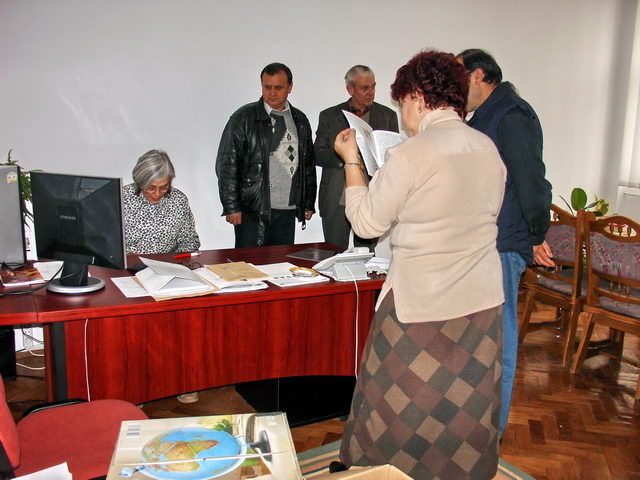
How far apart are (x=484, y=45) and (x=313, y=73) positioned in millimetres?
1670

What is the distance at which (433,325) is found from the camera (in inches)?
59.7

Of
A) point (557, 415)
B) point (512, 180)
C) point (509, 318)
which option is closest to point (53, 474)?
point (509, 318)

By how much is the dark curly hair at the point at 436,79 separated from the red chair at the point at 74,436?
3.83 feet

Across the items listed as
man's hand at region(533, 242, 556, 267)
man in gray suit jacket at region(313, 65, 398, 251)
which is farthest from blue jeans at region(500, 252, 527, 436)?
man in gray suit jacket at region(313, 65, 398, 251)

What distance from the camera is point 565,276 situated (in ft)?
11.8

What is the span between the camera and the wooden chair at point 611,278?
2.99 metres

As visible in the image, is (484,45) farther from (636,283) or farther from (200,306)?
(200,306)

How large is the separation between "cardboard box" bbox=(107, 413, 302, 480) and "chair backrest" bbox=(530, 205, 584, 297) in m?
2.75

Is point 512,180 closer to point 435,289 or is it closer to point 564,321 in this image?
point 435,289

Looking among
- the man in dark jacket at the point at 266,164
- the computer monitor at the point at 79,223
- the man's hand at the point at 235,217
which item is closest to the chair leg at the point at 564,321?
the man in dark jacket at the point at 266,164

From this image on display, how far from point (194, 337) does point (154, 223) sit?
99 cm

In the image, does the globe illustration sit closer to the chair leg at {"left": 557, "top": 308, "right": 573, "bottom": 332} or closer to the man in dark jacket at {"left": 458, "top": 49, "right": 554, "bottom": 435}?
the man in dark jacket at {"left": 458, "top": 49, "right": 554, "bottom": 435}

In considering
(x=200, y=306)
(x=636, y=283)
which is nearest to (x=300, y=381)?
(x=200, y=306)

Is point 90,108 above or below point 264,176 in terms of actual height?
above
